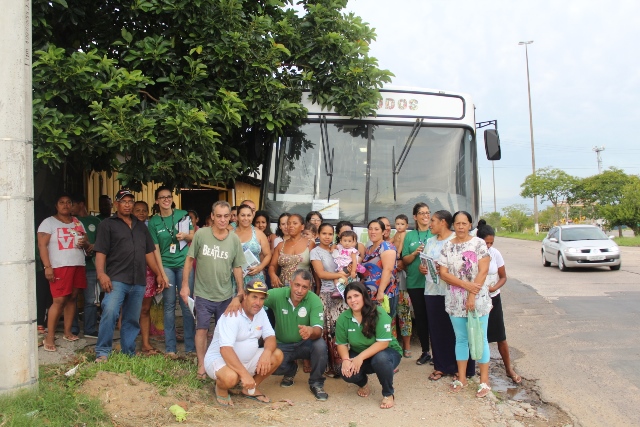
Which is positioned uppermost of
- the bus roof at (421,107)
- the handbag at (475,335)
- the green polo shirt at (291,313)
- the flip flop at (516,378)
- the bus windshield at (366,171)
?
the bus roof at (421,107)

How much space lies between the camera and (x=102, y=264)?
581 cm

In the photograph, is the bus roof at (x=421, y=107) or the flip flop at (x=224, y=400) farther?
the bus roof at (x=421, y=107)

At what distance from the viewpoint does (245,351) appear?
5.32 m

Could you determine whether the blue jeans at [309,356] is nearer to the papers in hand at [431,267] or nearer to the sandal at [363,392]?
the sandal at [363,392]

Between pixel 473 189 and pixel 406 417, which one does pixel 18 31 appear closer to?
pixel 406 417

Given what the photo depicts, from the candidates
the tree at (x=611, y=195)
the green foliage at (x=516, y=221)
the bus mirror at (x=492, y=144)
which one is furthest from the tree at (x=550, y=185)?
the bus mirror at (x=492, y=144)

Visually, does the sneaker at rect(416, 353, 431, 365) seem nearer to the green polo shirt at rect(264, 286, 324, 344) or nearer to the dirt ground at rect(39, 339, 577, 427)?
the dirt ground at rect(39, 339, 577, 427)

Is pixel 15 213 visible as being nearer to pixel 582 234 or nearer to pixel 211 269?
pixel 211 269

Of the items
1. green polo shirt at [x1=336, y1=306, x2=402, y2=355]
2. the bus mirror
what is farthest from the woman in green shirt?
the bus mirror

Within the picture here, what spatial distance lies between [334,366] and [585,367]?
297 centimetres

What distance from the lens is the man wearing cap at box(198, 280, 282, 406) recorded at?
5125 millimetres

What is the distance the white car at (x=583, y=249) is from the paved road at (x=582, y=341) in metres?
1.55

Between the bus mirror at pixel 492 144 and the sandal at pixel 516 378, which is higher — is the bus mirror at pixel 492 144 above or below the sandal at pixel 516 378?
above

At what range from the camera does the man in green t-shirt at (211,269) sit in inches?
232
